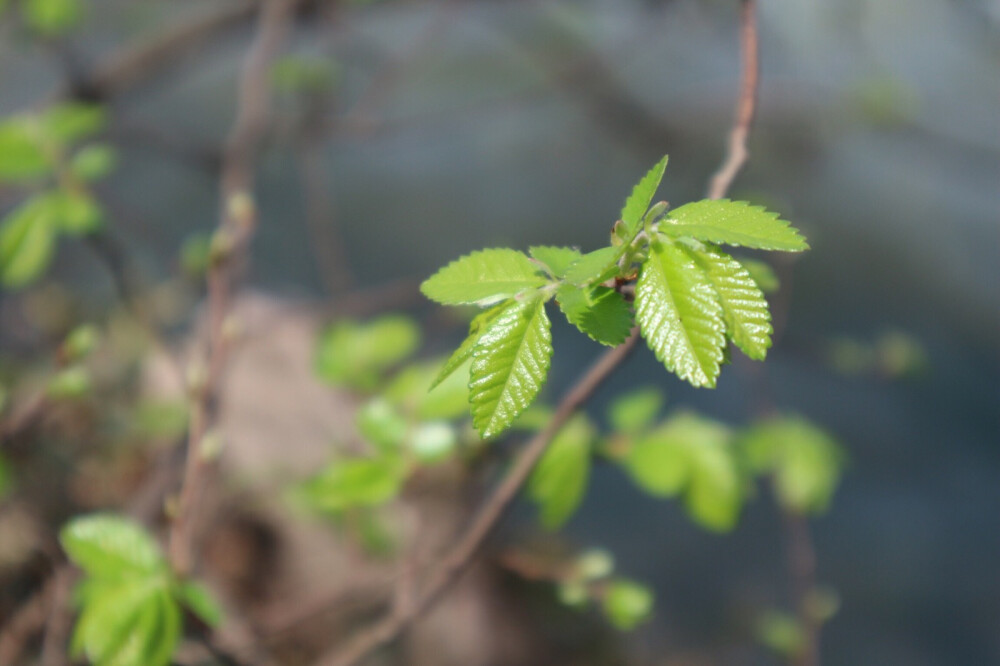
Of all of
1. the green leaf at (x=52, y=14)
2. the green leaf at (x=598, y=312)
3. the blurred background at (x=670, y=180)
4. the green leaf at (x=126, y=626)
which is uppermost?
the green leaf at (x=598, y=312)

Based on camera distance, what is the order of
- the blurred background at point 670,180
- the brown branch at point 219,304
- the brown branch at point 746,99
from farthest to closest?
the blurred background at point 670,180, the brown branch at point 219,304, the brown branch at point 746,99

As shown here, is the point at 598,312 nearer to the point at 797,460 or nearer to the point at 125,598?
the point at 125,598

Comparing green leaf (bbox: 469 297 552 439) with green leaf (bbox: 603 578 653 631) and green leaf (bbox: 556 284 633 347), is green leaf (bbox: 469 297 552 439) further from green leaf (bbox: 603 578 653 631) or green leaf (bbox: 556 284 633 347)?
green leaf (bbox: 603 578 653 631)

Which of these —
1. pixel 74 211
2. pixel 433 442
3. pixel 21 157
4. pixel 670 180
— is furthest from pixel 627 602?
pixel 670 180

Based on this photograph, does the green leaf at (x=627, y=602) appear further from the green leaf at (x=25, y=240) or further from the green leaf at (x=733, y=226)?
the green leaf at (x=25, y=240)

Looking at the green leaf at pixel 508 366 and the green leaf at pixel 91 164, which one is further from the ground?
the green leaf at pixel 508 366

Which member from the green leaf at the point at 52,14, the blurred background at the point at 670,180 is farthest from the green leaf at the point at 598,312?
the green leaf at the point at 52,14

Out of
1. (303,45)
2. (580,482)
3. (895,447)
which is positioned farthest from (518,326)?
(303,45)
